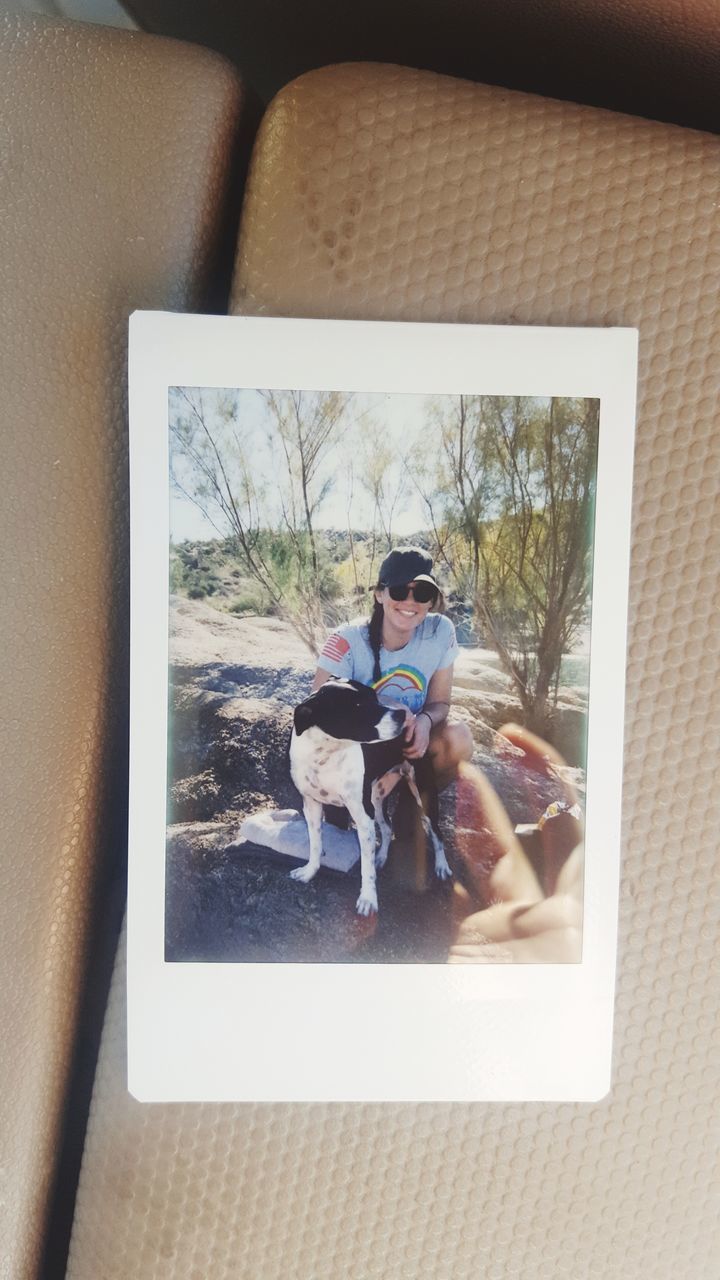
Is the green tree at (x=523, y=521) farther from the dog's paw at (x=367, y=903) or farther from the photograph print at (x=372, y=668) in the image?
the dog's paw at (x=367, y=903)

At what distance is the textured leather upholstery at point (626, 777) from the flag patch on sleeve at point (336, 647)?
14 cm

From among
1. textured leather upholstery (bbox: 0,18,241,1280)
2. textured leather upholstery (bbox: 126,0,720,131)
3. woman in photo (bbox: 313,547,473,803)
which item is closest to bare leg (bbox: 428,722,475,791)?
woman in photo (bbox: 313,547,473,803)

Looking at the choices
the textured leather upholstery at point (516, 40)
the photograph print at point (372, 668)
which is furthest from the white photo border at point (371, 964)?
the textured leather upholstery at point (516, 40)

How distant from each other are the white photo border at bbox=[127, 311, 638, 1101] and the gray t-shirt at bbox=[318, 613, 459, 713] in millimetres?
73

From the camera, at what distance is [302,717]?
38 centimetres

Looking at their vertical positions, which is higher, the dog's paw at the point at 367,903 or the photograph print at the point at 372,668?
the photograph print at the point at 372,668

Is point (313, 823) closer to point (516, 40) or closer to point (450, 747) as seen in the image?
point (450, 747)

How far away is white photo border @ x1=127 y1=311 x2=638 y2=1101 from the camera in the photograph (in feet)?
1.21

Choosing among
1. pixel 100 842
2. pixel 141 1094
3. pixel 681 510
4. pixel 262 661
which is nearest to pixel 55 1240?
pixel 141 1094

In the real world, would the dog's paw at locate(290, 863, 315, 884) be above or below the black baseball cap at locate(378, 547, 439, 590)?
below

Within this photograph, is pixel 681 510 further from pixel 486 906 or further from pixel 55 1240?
pixel 55 1240

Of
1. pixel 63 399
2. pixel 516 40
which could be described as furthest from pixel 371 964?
pixel 516 40

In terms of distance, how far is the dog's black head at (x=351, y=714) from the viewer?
375 mm

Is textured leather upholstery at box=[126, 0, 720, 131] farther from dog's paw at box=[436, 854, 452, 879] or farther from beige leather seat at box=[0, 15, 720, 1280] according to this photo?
dog's paw at box=[436, 854, 452, 879]
